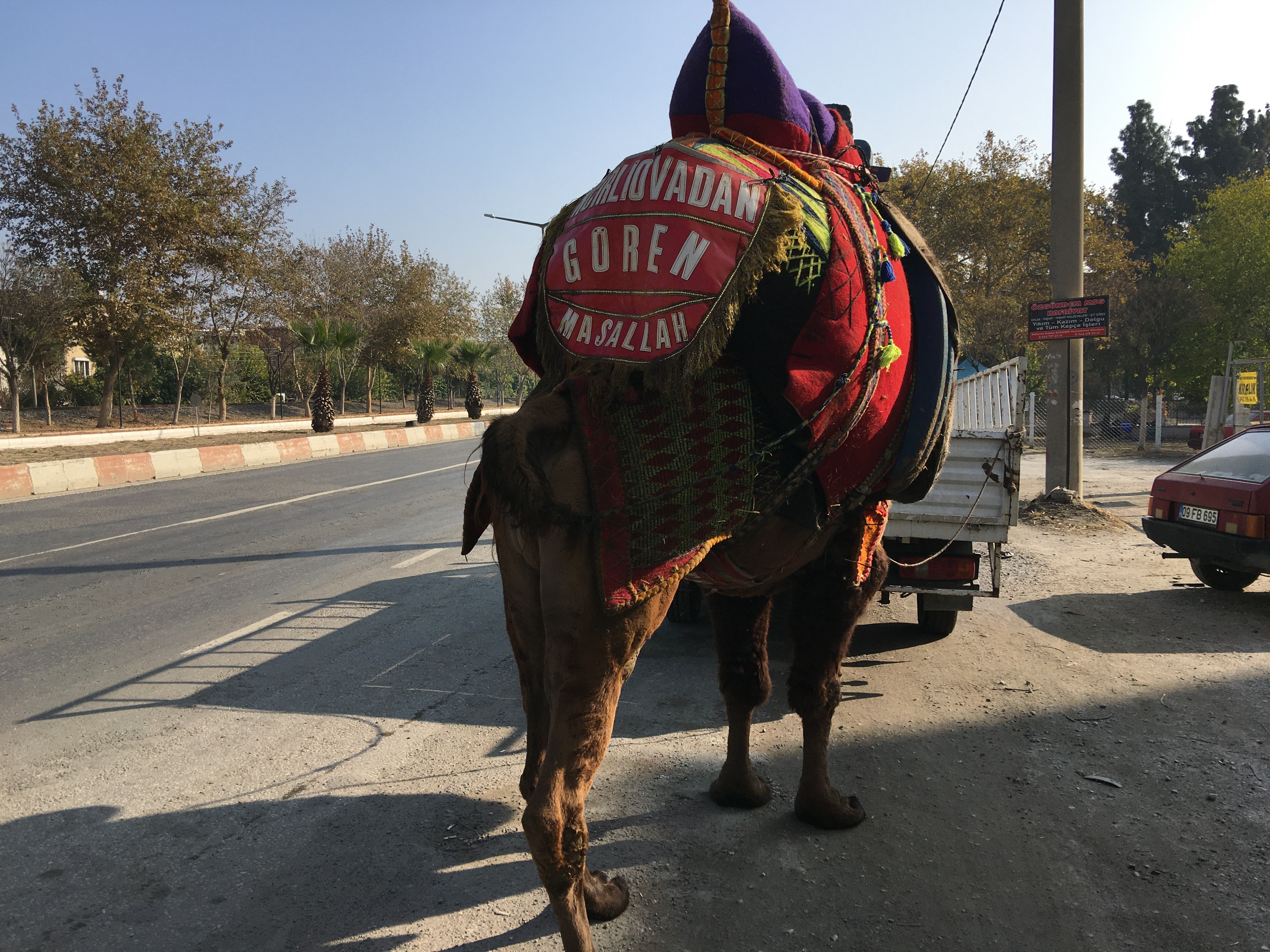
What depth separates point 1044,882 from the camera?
2814mm

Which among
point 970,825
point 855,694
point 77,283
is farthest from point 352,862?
point 77,283

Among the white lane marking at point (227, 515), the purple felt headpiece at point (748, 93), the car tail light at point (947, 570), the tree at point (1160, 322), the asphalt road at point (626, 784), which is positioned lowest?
the asphalt road at point (626, 784)

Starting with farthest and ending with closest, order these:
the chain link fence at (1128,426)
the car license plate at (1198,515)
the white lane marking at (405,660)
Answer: the chain link fence at (1128,426), the car license plate at (1198,515), the white lane marking at (405,660)

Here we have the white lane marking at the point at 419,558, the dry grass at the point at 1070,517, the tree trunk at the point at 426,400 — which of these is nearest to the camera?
the white lane marking at the point at 419,558

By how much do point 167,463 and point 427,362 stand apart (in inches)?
845

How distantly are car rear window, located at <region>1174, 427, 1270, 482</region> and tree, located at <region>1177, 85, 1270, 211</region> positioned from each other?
173 ft

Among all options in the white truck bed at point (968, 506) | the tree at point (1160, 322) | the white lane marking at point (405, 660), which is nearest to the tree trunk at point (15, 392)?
the white lane marking at point (405, 660)

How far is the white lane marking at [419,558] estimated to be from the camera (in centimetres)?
798

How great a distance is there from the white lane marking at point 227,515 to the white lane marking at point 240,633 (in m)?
1.89

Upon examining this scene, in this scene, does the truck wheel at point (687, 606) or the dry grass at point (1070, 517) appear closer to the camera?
the truck wheel at point (687, 606)

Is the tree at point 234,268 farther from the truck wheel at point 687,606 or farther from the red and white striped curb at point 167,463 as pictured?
the truck wheel at point 687,606

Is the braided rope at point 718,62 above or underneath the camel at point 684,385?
above

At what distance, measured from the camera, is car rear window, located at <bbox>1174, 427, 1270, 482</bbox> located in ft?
22.0

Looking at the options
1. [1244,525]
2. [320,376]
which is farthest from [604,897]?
[320,376]
